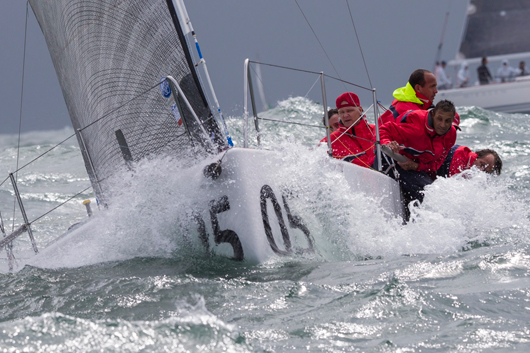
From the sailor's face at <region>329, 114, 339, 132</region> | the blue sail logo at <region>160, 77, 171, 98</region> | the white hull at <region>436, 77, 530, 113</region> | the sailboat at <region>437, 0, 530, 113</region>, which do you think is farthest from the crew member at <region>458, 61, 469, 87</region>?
the blue sail logo at <region>160, 77, 171, 98</region>

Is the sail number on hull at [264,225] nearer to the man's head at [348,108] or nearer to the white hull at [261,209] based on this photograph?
the white hull at [261,209]

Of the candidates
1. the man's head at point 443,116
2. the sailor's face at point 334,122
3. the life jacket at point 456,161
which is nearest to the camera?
the man's head at point 443,116

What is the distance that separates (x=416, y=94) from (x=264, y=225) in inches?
69.3

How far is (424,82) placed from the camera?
10.8ft

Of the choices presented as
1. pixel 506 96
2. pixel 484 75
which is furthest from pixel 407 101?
pixel 484 75

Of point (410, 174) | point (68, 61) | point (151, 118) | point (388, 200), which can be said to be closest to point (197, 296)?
point (151, 118)

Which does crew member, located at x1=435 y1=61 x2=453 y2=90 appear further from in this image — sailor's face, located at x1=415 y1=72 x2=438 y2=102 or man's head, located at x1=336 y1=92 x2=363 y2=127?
man's head, located at x1=336 y1=92 x2=363 y2=127

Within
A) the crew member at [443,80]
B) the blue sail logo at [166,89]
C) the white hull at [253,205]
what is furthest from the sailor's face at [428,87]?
the crew member at [443,80]

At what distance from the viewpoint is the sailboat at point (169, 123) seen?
6.63 ft

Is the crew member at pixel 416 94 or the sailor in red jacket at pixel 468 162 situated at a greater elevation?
the crew member at pixel 416 94

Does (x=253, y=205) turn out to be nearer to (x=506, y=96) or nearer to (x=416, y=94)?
(x=416, y=94)

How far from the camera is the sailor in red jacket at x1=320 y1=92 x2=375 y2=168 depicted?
3145 mm

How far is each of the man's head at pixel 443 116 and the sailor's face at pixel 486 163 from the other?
1.18ft

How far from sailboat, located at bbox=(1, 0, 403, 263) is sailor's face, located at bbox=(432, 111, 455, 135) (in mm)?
368
